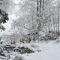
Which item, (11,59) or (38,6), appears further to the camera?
(38,6)

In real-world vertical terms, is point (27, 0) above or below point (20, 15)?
above

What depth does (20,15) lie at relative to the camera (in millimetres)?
15031

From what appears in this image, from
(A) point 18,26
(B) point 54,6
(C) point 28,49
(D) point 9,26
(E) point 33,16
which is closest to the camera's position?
(C) point 28,49

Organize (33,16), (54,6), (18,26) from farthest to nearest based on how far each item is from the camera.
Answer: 1. (54,6)
2. (18,26)
3. (33,16)

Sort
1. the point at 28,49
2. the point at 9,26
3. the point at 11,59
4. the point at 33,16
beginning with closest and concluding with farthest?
1. the point at 11,59
2. the point at 28,49
3. the point at 33,16
4. the point at 9,26

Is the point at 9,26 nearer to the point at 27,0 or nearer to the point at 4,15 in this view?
the point at 27,0

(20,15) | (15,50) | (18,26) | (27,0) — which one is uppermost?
(27,0)

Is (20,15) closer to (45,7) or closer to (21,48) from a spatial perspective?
(45,7)

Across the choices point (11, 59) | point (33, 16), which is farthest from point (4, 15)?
point (33, 16)

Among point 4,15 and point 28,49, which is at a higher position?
point 4,15

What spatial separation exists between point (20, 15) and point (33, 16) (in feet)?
5.22

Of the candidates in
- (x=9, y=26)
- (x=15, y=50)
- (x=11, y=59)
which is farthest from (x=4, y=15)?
(x=9, y=26)

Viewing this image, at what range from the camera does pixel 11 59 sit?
749 centimetres

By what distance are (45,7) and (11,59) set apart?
847 centimetres
